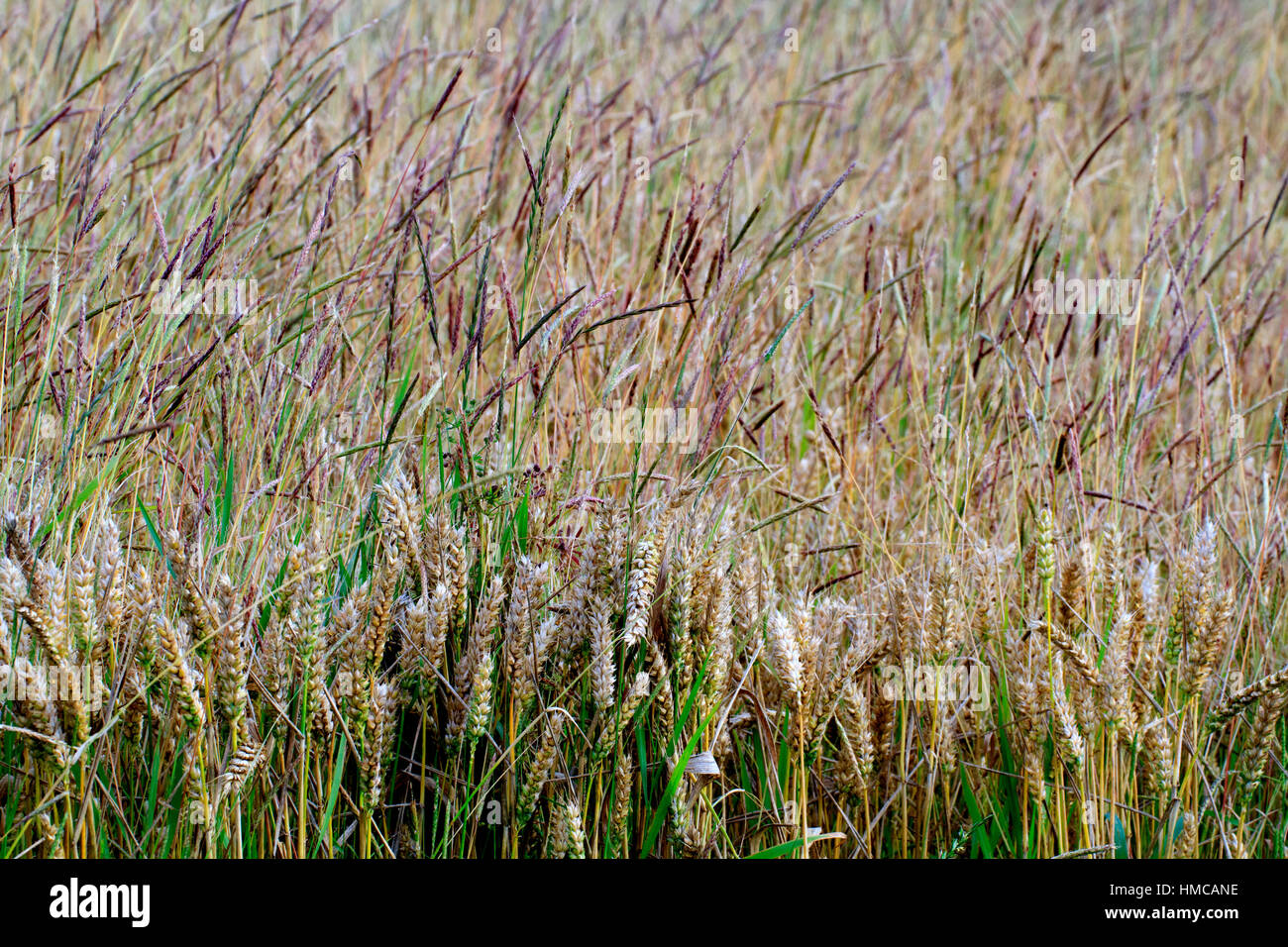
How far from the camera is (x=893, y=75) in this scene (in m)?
3.34

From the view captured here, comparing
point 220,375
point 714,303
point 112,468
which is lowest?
point 112,468

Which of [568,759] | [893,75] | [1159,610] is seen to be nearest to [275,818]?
[568,759]

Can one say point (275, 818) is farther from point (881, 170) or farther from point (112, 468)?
point (881, 170)

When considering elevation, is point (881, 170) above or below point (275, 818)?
above

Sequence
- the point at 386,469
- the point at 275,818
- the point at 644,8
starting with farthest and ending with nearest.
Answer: the point at 644,8, the point at 386,469, the point at 275,818

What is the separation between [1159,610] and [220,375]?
1252 mm

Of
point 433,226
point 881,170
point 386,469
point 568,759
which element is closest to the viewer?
point 568,759

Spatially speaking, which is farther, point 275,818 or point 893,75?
point 893,75
